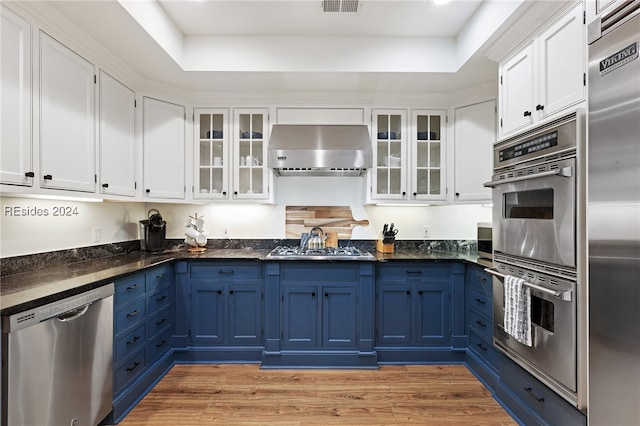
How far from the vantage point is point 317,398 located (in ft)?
7.16

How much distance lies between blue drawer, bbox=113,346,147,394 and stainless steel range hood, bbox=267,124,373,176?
1.84m

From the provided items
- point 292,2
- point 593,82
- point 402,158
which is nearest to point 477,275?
Result: point 402,158

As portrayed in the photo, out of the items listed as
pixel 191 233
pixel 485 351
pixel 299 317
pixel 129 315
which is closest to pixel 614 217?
pixel 485 351

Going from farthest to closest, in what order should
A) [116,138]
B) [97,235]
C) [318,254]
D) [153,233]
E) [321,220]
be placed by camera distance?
[321,220] → [153,233] → [318,254] → [97,235] → [116,138]

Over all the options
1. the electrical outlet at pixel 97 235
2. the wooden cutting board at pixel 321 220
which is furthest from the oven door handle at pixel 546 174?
the electrical outlet at pixel 97 235

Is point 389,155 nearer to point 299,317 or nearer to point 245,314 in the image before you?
point 299,317

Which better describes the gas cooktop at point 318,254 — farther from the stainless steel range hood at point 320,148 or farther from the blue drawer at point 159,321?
the blue drawer at point 159,321

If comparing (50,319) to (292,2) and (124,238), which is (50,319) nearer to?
(124,238)

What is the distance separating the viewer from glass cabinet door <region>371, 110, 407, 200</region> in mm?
2994

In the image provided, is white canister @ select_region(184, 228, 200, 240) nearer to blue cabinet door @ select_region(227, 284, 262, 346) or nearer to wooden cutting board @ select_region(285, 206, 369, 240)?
blue cabinet door @ select_region(227, 284, 262, 346)

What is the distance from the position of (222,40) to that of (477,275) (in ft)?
9.89

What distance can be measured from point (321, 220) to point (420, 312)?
1371 mm

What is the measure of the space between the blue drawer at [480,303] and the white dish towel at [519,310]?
524mm

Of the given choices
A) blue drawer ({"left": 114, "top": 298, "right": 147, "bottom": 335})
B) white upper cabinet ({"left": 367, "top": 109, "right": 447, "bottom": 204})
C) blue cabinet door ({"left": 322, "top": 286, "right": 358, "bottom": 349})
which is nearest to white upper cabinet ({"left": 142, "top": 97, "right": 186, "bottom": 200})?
blue drawer ({"left": 114, "top": 298, "right": 147, "bottom": 335})
